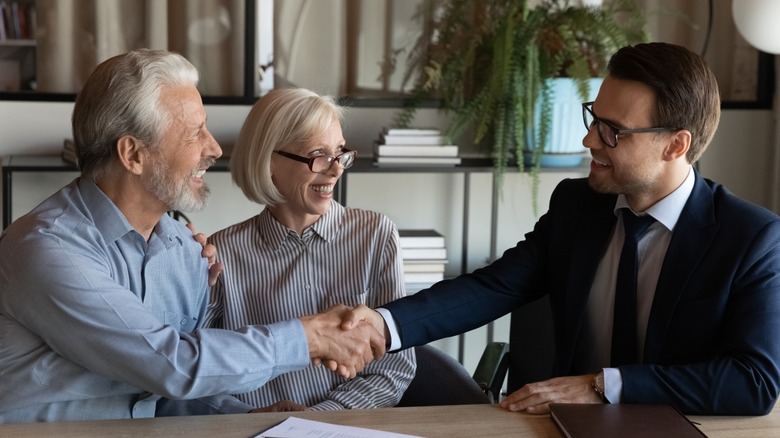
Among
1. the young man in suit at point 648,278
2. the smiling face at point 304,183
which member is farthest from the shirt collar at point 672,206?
the smiling face at point 304,183

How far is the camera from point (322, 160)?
244 cm

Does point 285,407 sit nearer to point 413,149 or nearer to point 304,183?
point 304,183

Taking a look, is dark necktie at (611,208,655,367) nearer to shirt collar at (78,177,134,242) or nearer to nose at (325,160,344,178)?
nose at (325,160,344,178)

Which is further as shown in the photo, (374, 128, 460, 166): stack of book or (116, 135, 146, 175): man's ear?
(374, 128, 460, 166): stack of book

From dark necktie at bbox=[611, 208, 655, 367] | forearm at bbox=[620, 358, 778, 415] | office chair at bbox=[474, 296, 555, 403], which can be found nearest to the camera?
forearm at bbox=[620, 358, 778, 415]

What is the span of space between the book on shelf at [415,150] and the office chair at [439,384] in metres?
1.37

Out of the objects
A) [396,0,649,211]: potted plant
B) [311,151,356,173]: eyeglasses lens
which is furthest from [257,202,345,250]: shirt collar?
[396,0,649,211]: potted plant

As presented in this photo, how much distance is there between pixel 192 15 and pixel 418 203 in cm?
119

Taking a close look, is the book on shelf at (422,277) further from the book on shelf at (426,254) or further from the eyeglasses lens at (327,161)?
the eyeglasses lens at (327,161)

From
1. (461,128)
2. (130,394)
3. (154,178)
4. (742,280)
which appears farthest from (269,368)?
(461,128)

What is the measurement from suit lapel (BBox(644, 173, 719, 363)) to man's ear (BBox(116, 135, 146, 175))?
1.10m

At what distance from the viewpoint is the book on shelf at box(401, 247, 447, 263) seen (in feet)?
12.4

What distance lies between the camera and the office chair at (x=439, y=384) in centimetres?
230

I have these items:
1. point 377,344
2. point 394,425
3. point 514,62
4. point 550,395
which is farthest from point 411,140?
Answer: point 394,425
